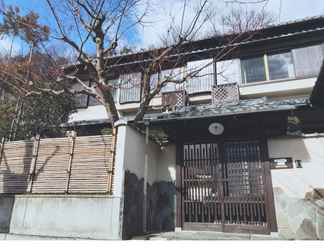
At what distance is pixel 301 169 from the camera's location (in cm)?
684

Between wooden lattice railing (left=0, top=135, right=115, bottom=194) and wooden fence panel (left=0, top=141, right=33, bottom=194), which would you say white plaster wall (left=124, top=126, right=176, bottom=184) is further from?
wooden fence panel (left=0, top=141, right=33, bottom=194)

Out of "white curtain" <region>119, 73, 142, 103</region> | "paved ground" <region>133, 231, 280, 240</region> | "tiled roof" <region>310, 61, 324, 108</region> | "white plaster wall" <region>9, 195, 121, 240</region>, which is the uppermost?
"white curtain" <region>119, 73, 142, 103</region>

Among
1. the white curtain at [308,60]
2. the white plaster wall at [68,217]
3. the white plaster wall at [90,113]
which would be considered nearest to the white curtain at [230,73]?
the white curtain at [308,60]

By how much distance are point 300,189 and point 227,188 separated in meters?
1.84

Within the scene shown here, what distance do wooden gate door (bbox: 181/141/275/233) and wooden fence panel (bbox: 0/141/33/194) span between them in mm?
4332

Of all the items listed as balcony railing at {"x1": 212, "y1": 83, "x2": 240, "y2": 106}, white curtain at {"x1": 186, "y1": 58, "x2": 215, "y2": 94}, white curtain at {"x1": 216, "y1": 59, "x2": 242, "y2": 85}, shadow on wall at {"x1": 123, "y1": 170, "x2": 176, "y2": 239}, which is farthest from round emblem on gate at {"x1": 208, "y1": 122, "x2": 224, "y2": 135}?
white curtain at {"x1": 216, "y1": 59, "x2": 242, "y2": 85}

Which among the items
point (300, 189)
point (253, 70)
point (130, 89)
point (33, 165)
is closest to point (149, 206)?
point (33, 165)

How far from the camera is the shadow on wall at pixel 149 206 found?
5.87 m

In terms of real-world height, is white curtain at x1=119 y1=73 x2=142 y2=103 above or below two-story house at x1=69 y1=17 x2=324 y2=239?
above

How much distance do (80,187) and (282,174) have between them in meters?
5.27

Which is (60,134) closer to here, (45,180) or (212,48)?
(45,180)

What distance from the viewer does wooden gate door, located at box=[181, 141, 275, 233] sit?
22.2 ft

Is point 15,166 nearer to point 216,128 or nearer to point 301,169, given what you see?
point 216,128

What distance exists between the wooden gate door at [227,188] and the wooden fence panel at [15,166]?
433cm
